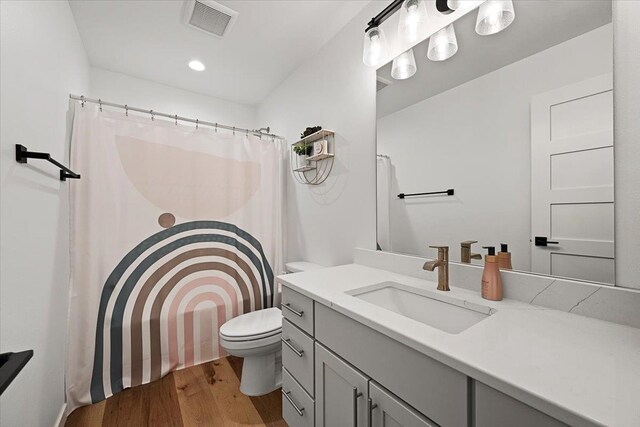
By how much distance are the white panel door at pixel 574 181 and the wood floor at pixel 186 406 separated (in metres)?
1.57

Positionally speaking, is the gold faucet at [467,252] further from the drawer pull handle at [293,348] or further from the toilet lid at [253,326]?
the toilet lid at [253,326]

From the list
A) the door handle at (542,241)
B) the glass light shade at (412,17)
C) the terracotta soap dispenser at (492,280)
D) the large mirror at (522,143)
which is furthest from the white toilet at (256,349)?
the glass light shade at (412,17)

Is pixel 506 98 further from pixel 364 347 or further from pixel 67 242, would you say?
pixel 67 242

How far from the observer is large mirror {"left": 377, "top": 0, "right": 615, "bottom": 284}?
2.63 feet

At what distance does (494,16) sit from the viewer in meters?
1.01

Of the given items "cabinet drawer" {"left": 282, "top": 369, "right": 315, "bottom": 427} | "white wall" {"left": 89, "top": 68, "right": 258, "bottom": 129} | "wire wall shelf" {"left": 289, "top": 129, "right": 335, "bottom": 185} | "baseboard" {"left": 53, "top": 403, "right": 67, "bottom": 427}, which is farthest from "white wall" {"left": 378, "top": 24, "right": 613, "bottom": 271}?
"white wall" {"left": 89, "top": 68, "right": 258, "bottom": 129}

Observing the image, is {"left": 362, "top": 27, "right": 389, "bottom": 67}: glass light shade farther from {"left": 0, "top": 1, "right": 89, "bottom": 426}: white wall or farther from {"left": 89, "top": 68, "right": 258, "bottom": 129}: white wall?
{"left": 89, "top": 68, "right": 258, "bottom": 129}: white wall

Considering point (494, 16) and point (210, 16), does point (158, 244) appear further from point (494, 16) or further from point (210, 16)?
point (494, 16)

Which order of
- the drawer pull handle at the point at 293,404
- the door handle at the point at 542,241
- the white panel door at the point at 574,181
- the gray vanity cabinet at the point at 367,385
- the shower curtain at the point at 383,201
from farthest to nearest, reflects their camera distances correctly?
the shower curtain at the point at 383,201, the drawer pull handle at the point at 293,404, the door handle at the point at 542,241, the white panel door at the point at 574,181, the gray vanity cabinet at the point at 367,385

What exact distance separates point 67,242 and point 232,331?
114 centimetres

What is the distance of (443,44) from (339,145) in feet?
2.68

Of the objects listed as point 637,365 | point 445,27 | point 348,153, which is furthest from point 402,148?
point 637,365

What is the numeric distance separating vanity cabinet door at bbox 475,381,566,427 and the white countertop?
33mm

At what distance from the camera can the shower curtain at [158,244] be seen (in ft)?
5.29
